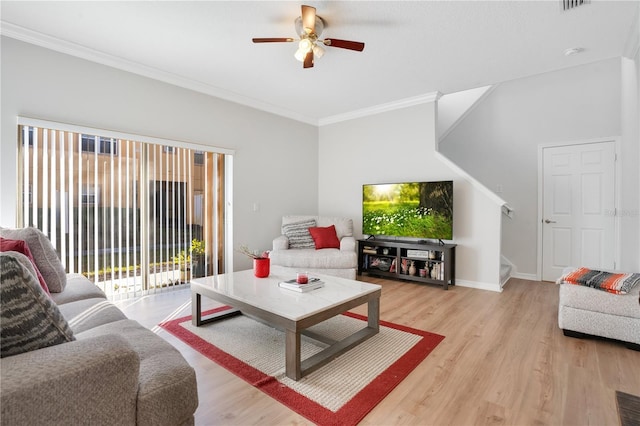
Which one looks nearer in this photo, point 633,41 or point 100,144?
point 633,41

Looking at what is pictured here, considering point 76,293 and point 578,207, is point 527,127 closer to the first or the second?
point 578,207

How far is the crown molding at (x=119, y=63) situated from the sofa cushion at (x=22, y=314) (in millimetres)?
3011

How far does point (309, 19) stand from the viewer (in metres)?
2.33

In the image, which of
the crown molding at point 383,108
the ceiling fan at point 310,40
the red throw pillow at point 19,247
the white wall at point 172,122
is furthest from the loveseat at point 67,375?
the crown molding at point 383,108

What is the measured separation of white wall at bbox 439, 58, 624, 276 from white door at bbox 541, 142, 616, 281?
0.15m

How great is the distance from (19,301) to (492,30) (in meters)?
3.51

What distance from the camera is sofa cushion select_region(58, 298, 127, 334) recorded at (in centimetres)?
161

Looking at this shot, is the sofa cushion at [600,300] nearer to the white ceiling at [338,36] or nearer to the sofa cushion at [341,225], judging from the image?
the white ceiling at [338,36]

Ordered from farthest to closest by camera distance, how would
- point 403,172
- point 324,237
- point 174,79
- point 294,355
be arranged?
point 403,172 < point 324,237 < point 174,79 < point 294,355

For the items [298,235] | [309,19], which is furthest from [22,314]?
[298,235]

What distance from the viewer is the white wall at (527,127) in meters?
4.15

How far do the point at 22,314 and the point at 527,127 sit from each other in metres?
5.71

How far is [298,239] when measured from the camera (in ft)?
14.8

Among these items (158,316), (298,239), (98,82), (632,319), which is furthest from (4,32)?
(632,319)
